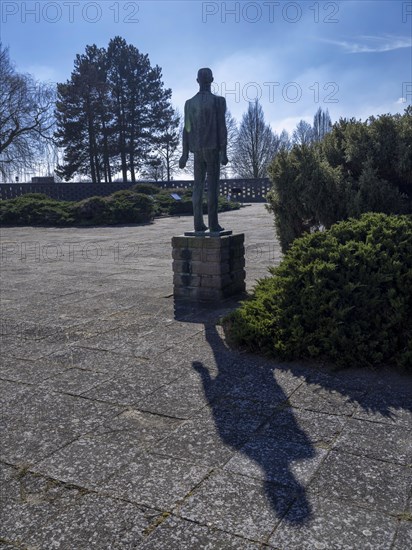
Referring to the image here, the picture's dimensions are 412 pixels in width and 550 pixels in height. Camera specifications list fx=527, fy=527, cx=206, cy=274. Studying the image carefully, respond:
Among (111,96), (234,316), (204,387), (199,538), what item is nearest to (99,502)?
(199,538)

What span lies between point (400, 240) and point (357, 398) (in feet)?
4.88

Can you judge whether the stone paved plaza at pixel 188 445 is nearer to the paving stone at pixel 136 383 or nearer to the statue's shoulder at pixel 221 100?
the paving stone at pixel 136 383

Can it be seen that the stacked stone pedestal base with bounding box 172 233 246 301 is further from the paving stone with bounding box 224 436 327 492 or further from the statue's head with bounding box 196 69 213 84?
the paving stone with bounding box 224 436 327 492

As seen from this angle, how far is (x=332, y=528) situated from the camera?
1970 millimetres

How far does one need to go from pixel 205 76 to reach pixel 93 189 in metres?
22.5

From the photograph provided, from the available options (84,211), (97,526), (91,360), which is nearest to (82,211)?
(84,211)

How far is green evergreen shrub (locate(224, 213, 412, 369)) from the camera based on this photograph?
3.71 m

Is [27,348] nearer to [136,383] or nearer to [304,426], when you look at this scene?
[136,383]

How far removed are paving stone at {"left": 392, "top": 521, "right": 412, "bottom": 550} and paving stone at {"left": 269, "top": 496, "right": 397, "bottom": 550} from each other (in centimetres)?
2

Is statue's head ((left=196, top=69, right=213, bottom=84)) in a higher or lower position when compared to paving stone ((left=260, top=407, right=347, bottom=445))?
higher

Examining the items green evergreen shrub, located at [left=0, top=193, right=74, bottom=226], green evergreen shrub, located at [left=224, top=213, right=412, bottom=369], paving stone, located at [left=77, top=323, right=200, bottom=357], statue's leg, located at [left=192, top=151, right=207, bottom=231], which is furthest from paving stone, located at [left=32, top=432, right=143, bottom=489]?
green evergreen shrub, located at [left=0, top=193, right=74, bottom=226]

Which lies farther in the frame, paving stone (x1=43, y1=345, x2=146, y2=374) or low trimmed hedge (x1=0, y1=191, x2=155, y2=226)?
low trimmed hedge (x1=0, y1=191, x2=155, y2=226)

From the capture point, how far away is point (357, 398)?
3.17m

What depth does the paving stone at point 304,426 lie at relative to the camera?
2676mm
